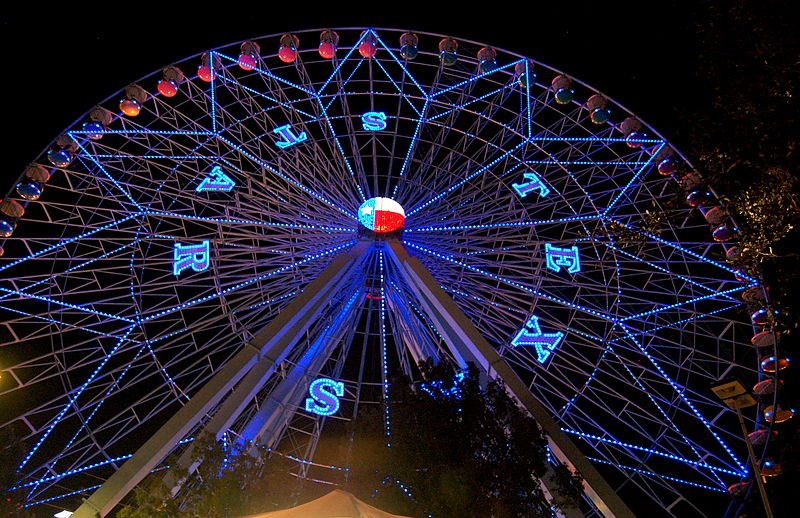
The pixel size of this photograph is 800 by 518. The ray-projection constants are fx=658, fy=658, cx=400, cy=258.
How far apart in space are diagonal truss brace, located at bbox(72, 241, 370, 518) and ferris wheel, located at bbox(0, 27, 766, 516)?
2.05 meters

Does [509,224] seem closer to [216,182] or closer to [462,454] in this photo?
[216,182]

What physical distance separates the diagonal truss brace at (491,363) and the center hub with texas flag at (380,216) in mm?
489

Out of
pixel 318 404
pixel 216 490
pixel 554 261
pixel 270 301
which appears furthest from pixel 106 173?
pixel 554 261

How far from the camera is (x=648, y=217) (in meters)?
11.0

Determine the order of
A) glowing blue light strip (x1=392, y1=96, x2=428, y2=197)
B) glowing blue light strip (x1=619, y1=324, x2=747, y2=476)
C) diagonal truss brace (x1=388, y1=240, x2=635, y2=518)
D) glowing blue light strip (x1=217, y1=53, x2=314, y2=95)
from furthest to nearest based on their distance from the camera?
glowing blue light strip (x1=392, y1=96, x2=428, y2=197), glowing blue light strip (x1=217, y1=53, x2=314, y2=95), glowing blue light strip (x1=619, y1=324, x2=747, y2=476), diagonal truss brace (x1=388, y1=240, x2=635, y2=518)

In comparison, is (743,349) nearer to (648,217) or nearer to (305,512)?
(648,217)

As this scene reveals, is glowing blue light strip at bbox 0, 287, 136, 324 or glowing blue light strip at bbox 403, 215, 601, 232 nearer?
glowing blue light strip at bbox 0, 287, 136, 324

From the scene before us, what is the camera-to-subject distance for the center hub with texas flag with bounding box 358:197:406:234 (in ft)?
56.7

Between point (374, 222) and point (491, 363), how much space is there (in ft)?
18.1

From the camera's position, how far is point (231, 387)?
1359 cm

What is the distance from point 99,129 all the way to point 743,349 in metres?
18.7

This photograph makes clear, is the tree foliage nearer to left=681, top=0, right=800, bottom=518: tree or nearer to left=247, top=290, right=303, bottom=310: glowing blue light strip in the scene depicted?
left=681, top=0, right=800, bottom=518: tree

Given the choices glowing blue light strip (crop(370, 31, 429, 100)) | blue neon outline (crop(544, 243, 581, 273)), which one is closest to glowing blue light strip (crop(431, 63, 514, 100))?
glowing blue light strip (crop(370, 31, 429, 100))

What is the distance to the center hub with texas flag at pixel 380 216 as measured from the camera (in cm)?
1728
